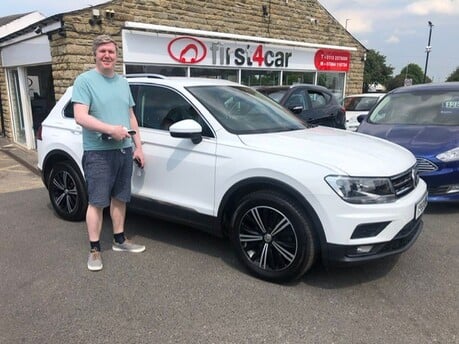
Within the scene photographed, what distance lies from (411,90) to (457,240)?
10.1 feet


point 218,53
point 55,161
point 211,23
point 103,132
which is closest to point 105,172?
point 103,132

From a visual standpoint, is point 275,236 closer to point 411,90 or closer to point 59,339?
point 59,339

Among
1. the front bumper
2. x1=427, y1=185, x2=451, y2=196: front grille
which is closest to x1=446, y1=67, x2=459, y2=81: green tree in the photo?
x1=427, y1=185, x2=451, y2=196: front grille

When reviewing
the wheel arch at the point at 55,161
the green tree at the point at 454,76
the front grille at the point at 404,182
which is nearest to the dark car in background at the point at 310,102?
the wheel arch at the point at 55,161

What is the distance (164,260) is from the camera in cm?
388

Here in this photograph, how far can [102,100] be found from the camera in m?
3.49

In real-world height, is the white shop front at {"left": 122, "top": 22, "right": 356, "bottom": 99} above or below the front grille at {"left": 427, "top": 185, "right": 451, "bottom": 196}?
above

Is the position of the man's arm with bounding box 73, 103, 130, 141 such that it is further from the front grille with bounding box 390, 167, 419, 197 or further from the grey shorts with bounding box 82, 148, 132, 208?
the front grille with bounding box 390, 167, 419, 197

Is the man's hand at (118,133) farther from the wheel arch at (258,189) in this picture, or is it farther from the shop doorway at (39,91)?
the shop doorway at (39,91)

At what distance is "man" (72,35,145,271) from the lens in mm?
3404

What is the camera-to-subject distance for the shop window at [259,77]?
12203 mm

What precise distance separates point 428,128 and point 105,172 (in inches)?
169

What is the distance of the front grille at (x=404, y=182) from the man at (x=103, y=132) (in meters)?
2.16

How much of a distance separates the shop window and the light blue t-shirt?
28.8 ft
